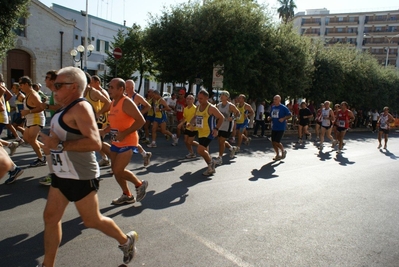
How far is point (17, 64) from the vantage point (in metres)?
27.9

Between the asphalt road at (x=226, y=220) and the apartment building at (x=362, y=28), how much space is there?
74153mm

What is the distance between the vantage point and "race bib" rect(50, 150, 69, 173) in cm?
269

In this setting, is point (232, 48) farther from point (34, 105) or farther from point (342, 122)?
point (34, 105)

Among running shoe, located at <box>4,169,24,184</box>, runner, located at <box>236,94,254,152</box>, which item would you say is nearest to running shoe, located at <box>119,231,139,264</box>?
running shoe, located at <box>4,169,24,184</box>

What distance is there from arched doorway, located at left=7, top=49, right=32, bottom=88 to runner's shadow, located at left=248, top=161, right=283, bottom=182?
1028 inches

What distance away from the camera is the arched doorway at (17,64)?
2717 cm

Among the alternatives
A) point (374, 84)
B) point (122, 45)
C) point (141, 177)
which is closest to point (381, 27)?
point (374, 84)

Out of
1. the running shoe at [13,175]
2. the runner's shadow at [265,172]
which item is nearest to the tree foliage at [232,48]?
the runner's shadow at [265,172]

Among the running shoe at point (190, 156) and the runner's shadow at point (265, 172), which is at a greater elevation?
the running shoe at point (190, 156)

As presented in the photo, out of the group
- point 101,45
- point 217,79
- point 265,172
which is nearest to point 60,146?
point 265,172

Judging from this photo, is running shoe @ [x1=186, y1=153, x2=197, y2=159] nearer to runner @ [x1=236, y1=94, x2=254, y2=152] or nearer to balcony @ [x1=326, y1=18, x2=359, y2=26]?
runner @ [x1=236, y1=94, x2=254, y2=152]

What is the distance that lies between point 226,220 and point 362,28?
8945 cm

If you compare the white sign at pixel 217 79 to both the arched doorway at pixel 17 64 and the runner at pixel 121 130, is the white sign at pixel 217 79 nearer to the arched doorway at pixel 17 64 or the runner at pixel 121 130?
the runner at pixel 121 130

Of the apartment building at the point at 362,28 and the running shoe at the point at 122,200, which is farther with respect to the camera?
the apartment building at the point at 362,28
